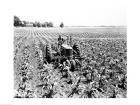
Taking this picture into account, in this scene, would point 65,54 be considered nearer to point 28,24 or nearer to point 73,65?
point 73,65

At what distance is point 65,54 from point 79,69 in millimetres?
216

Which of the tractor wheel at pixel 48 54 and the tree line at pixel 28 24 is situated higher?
the tree line at pixel 28 24

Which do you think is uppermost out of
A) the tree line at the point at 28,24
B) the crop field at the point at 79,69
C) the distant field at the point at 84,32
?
the tree line at the point at 28,24

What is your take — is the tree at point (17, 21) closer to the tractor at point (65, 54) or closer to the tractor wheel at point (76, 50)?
the tractor at point (65, 54)

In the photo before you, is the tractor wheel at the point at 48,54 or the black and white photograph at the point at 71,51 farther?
the tractor wheel at the point at 48,54

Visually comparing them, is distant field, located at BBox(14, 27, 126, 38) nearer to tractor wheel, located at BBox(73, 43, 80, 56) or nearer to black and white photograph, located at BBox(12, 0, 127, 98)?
black and white photograph, located at BBox(12, 0, 127, 98)

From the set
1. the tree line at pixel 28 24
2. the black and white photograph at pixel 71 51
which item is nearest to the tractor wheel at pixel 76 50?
the black and white photograph at pixel 71 51

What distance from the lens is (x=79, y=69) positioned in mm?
3436

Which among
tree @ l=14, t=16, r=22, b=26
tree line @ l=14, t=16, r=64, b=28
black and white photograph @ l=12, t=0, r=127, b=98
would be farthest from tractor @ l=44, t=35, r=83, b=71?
tree @ l=14, t=16, r=22, b=26

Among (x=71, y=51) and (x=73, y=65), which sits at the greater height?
(x=71, y=51)

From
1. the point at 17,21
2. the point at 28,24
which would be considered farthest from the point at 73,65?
the point at 17,21

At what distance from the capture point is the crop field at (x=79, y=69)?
3.34 metres

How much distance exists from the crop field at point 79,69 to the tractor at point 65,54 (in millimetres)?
43

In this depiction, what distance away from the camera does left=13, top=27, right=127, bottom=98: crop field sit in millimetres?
3344
